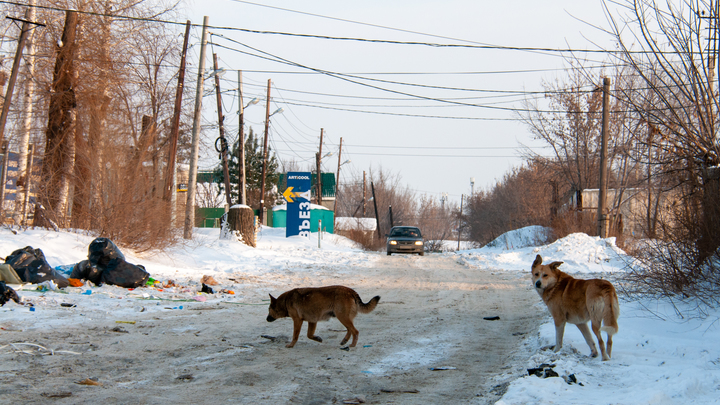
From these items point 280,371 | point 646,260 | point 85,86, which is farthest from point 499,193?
point 280,371

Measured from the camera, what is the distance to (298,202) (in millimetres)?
34312

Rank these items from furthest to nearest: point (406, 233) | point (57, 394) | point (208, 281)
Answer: point (406, 233), point (208, 281), point (57, 394)

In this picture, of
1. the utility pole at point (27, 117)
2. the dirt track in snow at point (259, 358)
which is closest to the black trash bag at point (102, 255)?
the dirt track in snow at point (259, 358)

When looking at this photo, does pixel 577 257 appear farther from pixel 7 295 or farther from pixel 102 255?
pixel 7 295

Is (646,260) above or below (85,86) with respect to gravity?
below

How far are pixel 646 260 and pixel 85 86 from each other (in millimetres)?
19130

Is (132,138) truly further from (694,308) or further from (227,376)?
(694,308)

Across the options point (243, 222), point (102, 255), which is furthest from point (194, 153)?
point (102, 255)

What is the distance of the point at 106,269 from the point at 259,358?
6.81m

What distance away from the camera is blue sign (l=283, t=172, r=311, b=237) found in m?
33.7

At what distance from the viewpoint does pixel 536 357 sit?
6.25 metres

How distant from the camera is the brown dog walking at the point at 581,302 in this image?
219 inches

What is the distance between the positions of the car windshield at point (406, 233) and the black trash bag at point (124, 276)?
73.6 ft

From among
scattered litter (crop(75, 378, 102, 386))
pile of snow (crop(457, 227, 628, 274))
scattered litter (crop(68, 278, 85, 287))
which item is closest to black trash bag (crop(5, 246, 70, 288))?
scattered litter (crop(68, 278, 85, 287))
